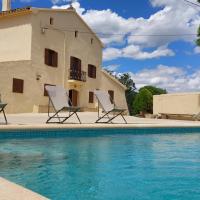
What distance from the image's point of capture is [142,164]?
216 inches

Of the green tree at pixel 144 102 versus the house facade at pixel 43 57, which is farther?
the green tree at pixel 144 102

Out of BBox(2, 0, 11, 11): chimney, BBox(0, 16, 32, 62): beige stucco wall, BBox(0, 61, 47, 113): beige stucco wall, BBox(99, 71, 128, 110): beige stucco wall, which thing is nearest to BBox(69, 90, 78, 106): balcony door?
BBox(99, 71, 128, 110): beige stucco wall

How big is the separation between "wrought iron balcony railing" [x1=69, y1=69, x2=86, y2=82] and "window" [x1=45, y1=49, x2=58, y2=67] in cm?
142

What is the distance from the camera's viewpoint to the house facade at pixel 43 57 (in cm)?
1898

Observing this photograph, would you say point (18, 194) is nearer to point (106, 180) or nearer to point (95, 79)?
point (106, 180)

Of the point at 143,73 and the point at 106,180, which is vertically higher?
the point at 143,73

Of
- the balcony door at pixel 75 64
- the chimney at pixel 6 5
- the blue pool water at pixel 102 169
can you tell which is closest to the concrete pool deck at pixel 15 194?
the blue pool water at pixel 102 169

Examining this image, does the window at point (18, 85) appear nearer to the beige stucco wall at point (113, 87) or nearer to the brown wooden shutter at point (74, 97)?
the brown wooden shutter at point (74, 97)

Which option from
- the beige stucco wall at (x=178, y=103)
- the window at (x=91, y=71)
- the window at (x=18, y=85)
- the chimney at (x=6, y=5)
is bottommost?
the beige stucco wall at (x=178, y=103)

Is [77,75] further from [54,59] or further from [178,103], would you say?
[178,103]

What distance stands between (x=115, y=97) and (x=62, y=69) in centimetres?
563

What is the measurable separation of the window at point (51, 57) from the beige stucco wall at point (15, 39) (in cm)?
145

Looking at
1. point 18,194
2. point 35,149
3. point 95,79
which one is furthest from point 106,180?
point 95,79

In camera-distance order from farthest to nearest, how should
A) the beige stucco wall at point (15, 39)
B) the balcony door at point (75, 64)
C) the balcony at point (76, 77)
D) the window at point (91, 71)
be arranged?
1. the window at point (91, 71)
2. the balcony door at point (75, 64)
3. the balcony at point (76, 77)
4. the beige stucco wall at point (15, 39)
